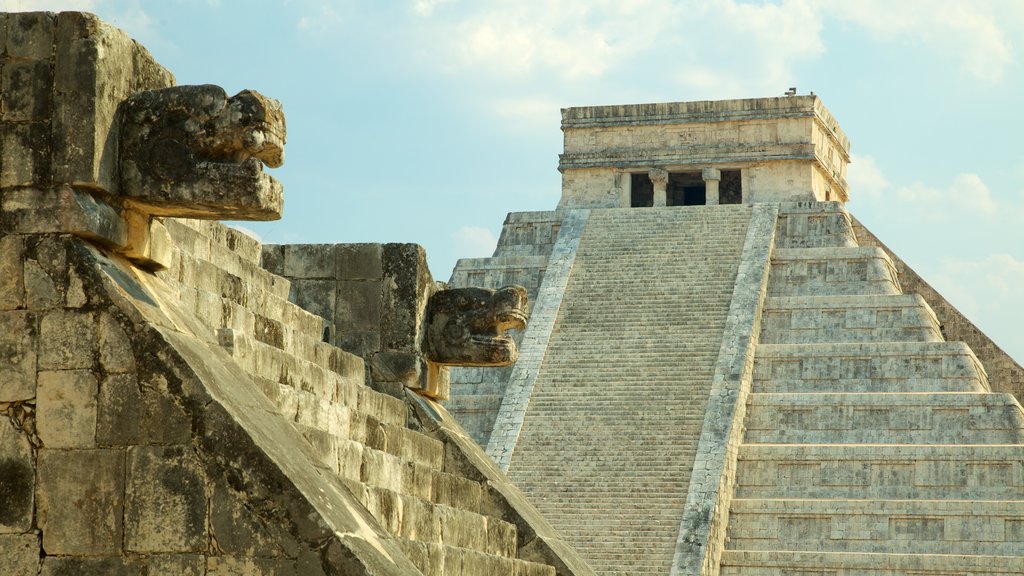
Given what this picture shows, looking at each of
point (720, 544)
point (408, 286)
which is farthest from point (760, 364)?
point (408, 286)

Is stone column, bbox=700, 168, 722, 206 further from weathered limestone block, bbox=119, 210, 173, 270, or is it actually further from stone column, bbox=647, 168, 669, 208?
weathered limestone block, bbox=119, 210, 173, 270

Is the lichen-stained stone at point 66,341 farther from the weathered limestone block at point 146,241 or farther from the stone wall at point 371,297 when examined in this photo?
the stone wall at point 371,297

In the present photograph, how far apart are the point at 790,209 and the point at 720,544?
10.1 meters

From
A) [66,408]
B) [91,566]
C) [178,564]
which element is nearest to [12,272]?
[66,408]

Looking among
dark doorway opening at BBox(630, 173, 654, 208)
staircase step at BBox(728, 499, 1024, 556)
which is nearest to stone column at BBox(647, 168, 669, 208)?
dark doorway opening at BBox(630, 173, 654, 208)

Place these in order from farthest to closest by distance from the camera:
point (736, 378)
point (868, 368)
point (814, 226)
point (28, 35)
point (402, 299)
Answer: point (814, 226), point (868, 368), point (736, 378), point (402, 299), point (28, 35)

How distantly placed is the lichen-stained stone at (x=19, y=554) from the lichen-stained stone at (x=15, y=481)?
Result: 0.02 m

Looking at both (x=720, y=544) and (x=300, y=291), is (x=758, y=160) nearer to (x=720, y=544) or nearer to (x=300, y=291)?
(x=720, y=544)

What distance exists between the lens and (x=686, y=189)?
3847 centimetres

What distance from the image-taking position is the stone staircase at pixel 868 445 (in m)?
23.8

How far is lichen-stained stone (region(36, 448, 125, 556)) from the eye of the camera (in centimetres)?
751

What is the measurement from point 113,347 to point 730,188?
2972 centimetres

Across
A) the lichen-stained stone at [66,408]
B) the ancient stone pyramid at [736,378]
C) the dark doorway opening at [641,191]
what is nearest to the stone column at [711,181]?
the ancient stone pyramid at [736,378]

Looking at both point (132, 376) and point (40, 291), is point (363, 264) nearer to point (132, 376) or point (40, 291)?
point (40, 291)
